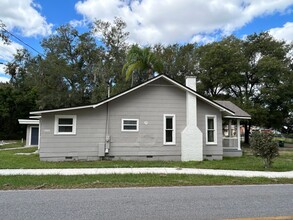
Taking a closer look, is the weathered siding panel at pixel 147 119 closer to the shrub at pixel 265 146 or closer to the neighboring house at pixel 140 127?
the neighboring house at pixel 140 127

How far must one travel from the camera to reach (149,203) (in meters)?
6.22

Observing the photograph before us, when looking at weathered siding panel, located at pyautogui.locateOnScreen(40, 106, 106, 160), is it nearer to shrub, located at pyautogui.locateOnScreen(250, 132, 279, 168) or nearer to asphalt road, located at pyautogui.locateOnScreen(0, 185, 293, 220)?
asphalt road, located at pyautogui.locateOnScreen(0, 185, 293, 220)

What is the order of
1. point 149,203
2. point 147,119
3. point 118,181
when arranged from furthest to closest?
point 147,119 → point 118,181 → point 149,203

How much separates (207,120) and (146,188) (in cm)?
927

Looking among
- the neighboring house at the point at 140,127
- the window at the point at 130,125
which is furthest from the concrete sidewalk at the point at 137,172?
the window at the point at 130,125

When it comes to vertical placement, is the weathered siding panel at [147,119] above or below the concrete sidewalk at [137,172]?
above

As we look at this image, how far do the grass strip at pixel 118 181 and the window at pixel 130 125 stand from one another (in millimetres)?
5597

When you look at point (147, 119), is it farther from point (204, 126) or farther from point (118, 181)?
point (118, 181)

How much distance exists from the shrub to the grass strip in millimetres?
2393

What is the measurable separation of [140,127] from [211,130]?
177 inches

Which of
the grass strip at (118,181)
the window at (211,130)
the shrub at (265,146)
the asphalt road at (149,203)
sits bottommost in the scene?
the asphalt road at (149,203)

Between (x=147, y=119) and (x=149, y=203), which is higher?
(x=147, y=119)

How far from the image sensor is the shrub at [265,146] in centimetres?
1180

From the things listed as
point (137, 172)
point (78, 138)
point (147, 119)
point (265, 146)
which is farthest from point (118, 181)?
point (265, 146)
